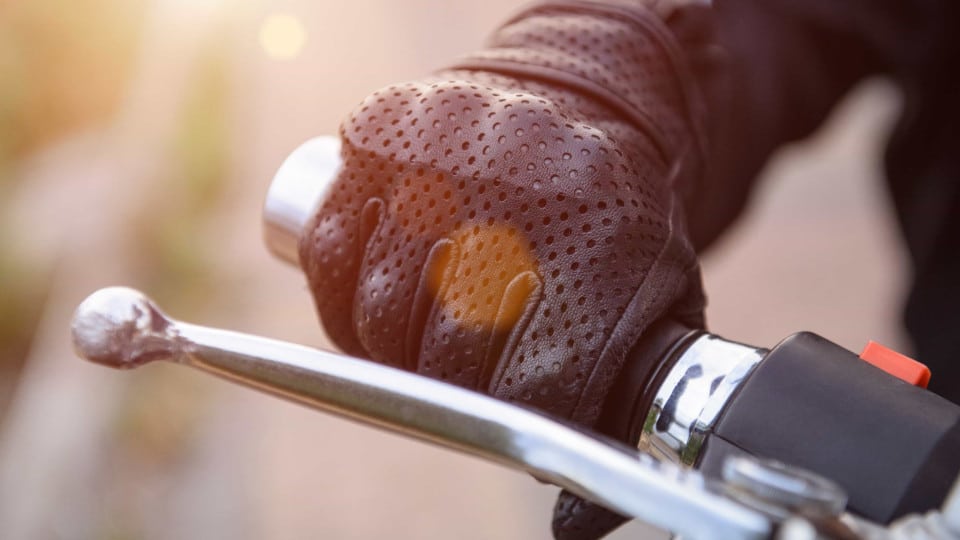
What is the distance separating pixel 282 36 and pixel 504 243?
2.25 m

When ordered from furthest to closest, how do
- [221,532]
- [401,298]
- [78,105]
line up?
[78,105] → [221,532] → [401,298]

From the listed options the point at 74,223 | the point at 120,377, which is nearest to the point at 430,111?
the point at 120,377

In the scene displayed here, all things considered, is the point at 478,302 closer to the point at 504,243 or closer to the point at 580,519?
the point at 504,243

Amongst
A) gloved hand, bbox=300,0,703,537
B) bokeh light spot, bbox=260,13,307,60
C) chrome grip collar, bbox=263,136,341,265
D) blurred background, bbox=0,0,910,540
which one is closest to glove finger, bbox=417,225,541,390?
gloved hand, bbox=300,0,703,537

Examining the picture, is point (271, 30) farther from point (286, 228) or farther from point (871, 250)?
point (286, 228)

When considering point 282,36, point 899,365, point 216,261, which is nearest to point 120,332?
point 899,365

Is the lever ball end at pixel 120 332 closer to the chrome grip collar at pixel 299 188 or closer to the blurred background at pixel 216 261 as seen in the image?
the chrome grip collar at pixel 299 188

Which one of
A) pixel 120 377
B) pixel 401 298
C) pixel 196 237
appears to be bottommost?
pixel 120 377

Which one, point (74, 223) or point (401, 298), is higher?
point (401, 298)

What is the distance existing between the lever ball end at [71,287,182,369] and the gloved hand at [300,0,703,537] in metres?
0.11

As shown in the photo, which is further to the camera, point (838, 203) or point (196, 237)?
point (838, 203)

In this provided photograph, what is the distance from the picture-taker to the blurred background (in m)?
1.66

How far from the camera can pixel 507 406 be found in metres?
0.35

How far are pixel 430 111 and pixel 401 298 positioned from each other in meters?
0.10
